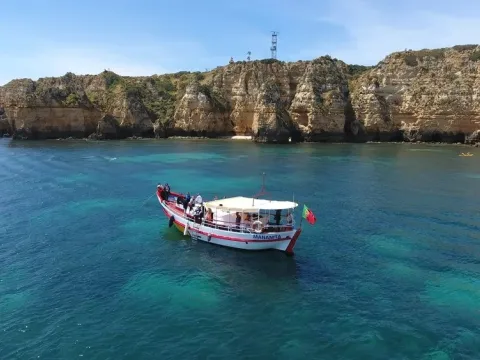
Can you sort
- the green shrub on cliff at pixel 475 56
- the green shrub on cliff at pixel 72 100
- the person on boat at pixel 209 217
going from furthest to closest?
the green shrub on cliff at pixel 72 100
the green shrub on cliff at pixel 475 56
the person on boat at pixel 209 217

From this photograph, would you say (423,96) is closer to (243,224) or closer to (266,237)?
(243,224)

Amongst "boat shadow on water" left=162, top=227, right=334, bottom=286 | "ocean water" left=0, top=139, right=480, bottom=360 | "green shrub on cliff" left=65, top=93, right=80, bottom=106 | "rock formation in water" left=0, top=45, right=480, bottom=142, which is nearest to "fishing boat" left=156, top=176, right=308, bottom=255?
"boat shadow on water" left=162, top=227, right=334, bottom=286

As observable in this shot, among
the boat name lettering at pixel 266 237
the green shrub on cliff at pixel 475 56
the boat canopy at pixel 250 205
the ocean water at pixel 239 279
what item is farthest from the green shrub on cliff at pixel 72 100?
the green shrub on cliff at pixel 475 56

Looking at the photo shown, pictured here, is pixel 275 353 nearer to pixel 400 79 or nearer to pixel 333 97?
pixel 333 97

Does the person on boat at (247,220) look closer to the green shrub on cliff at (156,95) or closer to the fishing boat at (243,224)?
the fishing boat at (243,224)

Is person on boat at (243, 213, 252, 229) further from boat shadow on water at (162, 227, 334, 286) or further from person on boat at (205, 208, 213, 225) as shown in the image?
person on boat at (205, 208, 213, 225)
